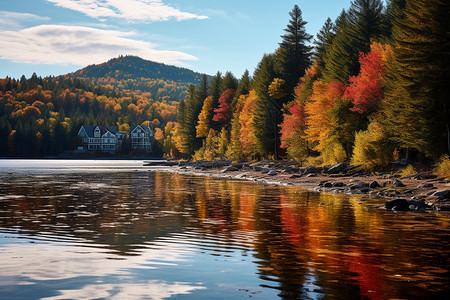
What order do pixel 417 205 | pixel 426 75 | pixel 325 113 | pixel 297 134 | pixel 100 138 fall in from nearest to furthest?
pixel 417 205 < pixel 426 75 < pixel 325 113 < pixel 297 134 < pixel 100 138

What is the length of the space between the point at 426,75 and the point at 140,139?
6663 inches

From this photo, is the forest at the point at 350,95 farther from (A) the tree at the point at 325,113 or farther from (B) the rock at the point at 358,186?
(B) the rock at the point at 358,186

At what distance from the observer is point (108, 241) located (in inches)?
522

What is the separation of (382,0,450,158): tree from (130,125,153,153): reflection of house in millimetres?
164059

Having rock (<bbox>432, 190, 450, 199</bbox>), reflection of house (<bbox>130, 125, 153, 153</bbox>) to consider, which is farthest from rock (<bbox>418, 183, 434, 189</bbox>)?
reflection of house (<bbox>130, 125, 153, 153</bbox>)

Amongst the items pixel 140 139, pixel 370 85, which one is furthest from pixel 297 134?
pixel 140 139

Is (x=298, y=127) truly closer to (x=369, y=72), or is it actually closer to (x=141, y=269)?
(x=369, y=72)

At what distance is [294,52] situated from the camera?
2872 inches

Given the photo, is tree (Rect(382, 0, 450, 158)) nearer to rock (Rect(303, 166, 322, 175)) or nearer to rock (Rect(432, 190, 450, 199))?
rock (Rect(432, 190, 450, 199))

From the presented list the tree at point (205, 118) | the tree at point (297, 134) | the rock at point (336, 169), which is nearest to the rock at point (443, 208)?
the rock at point (336, 169)

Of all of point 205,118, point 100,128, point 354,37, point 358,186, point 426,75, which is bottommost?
point 358,186

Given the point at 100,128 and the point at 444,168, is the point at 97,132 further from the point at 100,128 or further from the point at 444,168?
the point at 444,168

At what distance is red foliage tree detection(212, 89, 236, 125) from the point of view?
99938 millimetres

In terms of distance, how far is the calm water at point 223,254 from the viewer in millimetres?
8242
